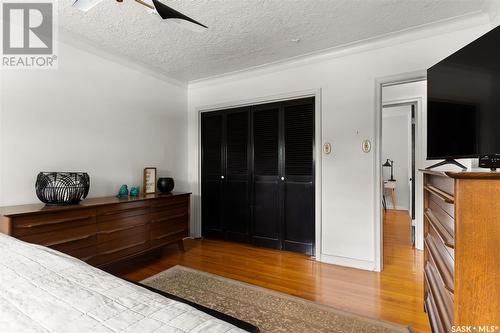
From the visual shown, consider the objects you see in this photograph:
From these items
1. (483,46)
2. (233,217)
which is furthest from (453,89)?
(233,217)

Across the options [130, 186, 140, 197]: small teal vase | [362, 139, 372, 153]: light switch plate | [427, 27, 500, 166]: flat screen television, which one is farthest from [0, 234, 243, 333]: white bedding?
[362, 139, 372, 153]: light switch plate

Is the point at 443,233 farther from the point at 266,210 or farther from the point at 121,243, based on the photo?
the point at 121,243

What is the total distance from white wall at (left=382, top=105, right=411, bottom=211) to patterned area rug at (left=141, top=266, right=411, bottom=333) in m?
5.50

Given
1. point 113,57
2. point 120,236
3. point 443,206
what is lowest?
point 120,236

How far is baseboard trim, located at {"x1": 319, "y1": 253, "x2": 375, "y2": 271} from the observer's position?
113 inches

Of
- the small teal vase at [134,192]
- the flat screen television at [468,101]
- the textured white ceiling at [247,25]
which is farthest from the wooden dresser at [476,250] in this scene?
the small teal vase at [134,192]

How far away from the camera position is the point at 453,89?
155 cm

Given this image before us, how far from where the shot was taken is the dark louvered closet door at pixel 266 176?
140 inches

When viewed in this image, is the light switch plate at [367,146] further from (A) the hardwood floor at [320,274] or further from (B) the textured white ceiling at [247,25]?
(A) the hardwood floor at [320,274]

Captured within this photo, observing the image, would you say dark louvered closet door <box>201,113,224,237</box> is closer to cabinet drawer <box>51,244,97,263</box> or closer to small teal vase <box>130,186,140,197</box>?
small teal vase <box>130,186,140,197</box>

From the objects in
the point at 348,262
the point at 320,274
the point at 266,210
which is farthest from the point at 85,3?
the point at 348,262

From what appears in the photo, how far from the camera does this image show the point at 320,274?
9.09 feet

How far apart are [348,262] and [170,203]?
7.64 ft

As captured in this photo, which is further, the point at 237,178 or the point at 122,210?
the point at 237,178
